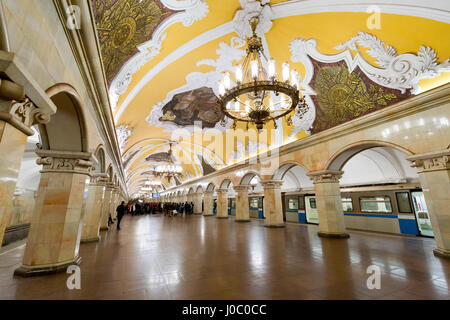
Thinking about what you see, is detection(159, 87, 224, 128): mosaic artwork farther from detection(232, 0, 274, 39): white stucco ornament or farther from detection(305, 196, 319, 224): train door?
detection(305, 196, 319, 224): train door

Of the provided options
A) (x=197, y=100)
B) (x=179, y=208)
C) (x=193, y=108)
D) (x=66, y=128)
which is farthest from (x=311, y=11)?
(x=179, y=208)

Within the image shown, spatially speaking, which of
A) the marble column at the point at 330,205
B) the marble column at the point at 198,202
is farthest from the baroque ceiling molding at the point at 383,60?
the marble column at the point at 198,202

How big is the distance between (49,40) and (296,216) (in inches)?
481

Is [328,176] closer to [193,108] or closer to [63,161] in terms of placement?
[193,108]

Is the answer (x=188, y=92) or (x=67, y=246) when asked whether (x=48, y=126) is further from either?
(x=188, y=92)

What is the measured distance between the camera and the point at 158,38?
4.57 meters

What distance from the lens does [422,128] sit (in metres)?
4.81

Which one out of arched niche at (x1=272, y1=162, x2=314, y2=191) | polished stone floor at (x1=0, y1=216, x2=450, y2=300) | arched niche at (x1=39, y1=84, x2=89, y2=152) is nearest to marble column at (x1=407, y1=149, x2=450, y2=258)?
polished stone floor at (x1=0, y1=216, x2=450, y2=300)

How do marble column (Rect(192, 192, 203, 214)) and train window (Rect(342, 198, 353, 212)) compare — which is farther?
marble column (Rect(192, 192, 203, 214))

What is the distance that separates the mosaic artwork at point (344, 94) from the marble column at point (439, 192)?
1733 millimetres

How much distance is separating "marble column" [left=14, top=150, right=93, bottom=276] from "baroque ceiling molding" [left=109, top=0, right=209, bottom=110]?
222cm

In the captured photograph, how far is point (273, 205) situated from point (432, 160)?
236 inches

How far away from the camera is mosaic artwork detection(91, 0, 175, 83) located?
10.5 feet
